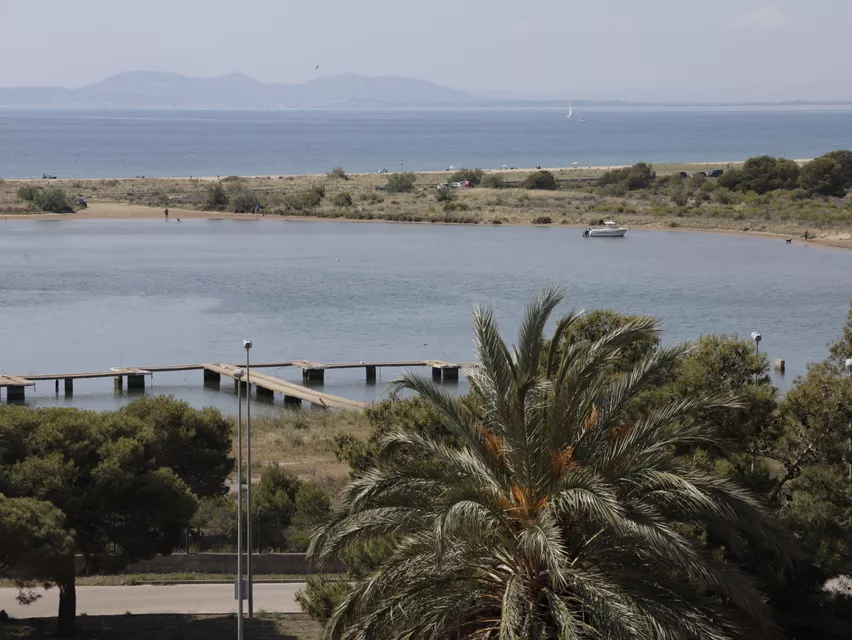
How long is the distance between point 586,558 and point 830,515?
5.97 metres

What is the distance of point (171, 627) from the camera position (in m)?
19.5

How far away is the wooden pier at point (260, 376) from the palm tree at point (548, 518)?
95.7 ft

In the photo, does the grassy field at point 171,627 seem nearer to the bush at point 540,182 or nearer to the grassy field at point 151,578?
the grassy field at point 151,578

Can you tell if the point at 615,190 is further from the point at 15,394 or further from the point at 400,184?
the point at 15,394

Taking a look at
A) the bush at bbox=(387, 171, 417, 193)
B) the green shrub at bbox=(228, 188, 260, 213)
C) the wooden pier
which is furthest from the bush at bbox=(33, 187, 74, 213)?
the wooden pier

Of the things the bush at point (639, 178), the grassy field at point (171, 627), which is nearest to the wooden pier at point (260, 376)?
the grassy field at point (171, 627)

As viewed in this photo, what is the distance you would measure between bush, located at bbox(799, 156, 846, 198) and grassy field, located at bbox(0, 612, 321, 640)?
304 ft

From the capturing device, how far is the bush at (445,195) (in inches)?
4171

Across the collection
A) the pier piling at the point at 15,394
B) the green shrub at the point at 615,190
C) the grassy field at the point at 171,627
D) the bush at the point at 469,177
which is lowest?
the pier piling at the point at 15,394

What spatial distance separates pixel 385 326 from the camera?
57.2m

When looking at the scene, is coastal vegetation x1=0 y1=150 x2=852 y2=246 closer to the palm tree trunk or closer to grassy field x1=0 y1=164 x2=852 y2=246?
grassy field x1=0 y1=164 x2=852 y2=246

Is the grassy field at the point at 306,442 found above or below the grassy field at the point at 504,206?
below

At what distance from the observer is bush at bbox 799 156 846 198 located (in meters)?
105

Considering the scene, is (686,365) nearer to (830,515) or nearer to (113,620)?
(830,515)
